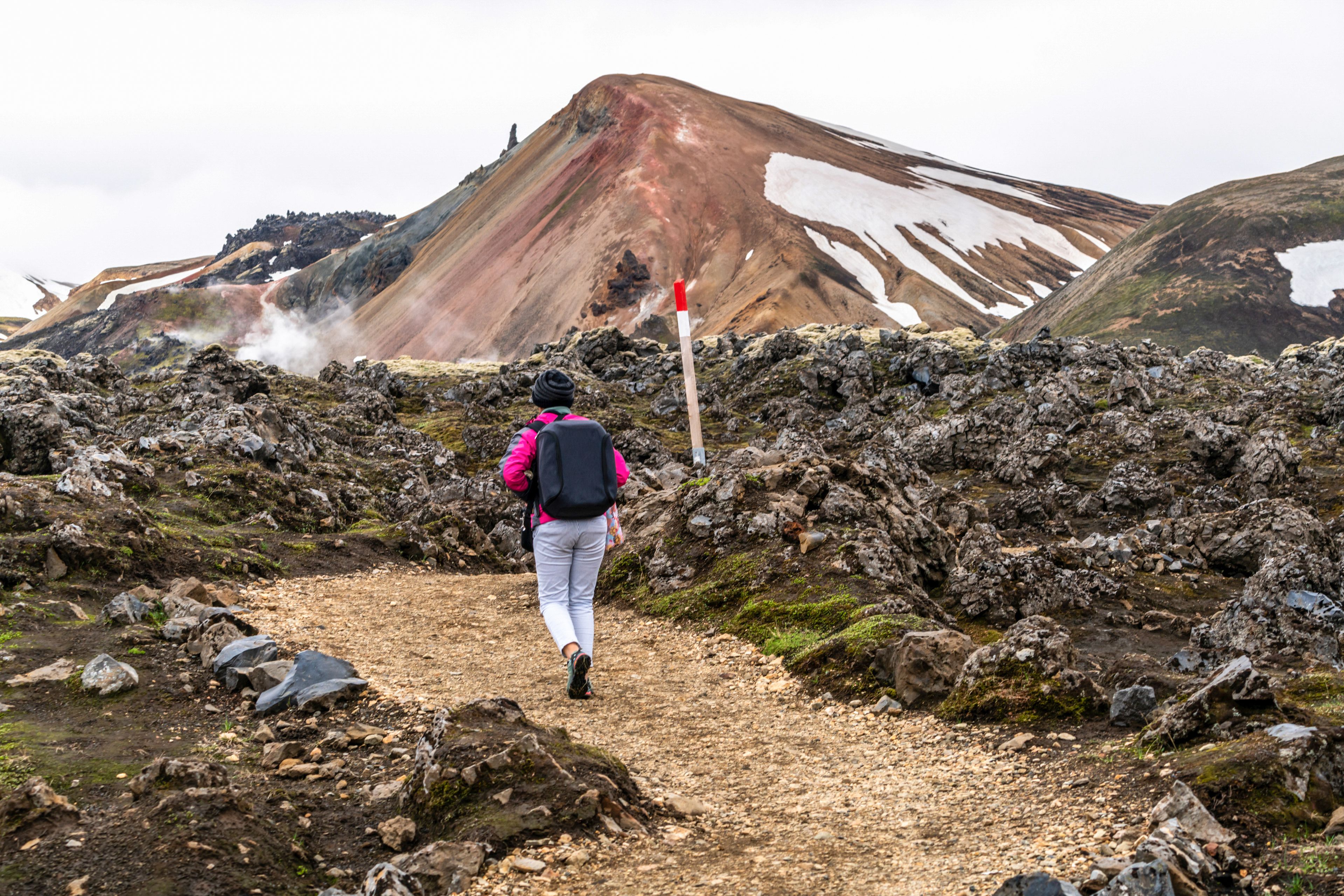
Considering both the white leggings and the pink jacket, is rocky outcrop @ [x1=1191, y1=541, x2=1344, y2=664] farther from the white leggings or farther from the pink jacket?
the pink jacket

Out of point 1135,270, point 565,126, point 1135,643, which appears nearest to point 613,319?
point 1135,270

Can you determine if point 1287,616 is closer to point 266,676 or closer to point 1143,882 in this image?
point 1143,882

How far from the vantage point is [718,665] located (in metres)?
9.98

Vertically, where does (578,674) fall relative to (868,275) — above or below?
below

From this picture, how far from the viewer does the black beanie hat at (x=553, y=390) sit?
29.6ft

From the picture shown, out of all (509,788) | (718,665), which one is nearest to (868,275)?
(718,665)

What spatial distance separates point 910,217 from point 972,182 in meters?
37.2

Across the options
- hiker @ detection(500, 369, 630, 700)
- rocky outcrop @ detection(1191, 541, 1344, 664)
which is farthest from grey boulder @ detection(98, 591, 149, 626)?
rocky outcrop @ detection(1191, 541, 1344, 664)

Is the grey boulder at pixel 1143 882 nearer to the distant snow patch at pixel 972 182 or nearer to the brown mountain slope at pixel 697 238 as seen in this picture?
the brown mountain slope at pixel 697 238

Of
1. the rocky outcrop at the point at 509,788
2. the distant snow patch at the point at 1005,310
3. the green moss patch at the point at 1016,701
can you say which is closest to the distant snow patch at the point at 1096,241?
the distant snow patch at the point at 1005,310

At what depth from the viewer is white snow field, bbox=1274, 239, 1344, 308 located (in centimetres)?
6469

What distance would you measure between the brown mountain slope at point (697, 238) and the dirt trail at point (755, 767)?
7475 centimetres

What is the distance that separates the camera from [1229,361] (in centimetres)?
3547

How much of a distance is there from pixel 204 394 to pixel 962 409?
82.0 ft
